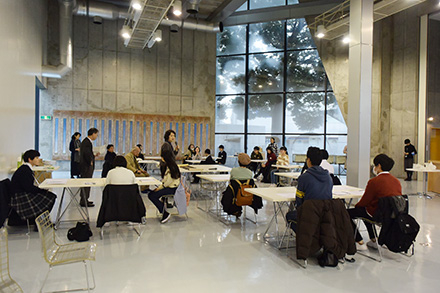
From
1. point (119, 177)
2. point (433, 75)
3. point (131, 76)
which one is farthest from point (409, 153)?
point (131, 76)

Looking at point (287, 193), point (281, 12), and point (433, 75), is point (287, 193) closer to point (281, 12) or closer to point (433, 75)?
point (433, 75)

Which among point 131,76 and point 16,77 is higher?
point 131,76

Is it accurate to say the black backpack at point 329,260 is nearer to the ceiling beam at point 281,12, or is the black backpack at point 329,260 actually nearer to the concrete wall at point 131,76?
the concrete wall at point 131,76

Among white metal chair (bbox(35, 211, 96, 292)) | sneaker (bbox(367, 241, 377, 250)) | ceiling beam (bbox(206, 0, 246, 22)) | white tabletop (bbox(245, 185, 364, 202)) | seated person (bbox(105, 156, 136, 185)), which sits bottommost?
sneaker (bbox(367, 241, 377, 250))

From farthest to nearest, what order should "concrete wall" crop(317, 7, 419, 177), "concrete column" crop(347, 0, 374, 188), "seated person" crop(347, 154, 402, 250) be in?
1. "concrete wall" crop(317, 7, 419, 177)
2. "concrete column" crop(347, 0, 374, 188)
3. "seated person" crop(347, 154, 402, 250)

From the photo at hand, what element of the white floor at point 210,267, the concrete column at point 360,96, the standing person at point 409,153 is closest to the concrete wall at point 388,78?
the standing person at point 409,153

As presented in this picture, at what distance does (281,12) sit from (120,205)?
1236 centimetres

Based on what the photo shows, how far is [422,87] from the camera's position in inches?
485

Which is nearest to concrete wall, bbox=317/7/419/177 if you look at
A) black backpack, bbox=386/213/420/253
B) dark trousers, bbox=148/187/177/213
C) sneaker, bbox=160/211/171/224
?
dark trousers, bbox=148/187/177/213

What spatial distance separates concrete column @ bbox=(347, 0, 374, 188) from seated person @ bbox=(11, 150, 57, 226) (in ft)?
18.7

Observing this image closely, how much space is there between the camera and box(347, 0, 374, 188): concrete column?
684cm

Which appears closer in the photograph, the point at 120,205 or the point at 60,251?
the point at 60,251

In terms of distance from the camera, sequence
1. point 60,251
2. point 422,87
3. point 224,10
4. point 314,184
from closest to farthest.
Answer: point 60,251, point 314,184, point 422,87, point 224,10

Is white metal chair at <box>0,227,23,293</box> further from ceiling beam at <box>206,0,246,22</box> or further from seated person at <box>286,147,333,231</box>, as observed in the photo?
ceiling beam at <box>206,0,246,22</box>
